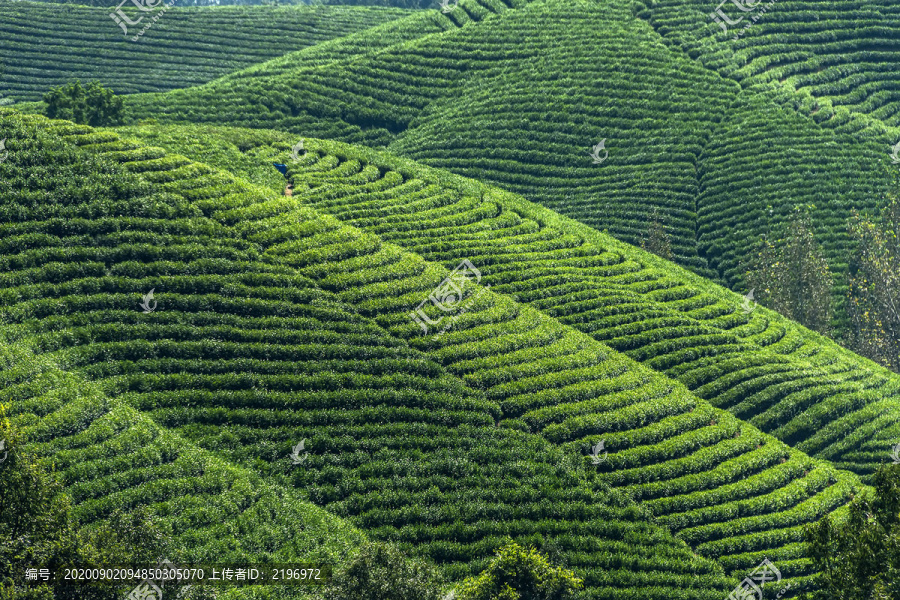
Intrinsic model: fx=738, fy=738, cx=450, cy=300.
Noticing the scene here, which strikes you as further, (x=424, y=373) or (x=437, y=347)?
(x=437, y=347)

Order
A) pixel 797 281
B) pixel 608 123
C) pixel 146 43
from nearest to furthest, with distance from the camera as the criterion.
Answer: pixel 797 281, pixel 608 123, pixel 146 43

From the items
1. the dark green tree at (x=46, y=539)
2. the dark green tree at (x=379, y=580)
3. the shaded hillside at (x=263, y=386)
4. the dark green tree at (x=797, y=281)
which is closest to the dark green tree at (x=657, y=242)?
the dark green tree at (x=797, y=281)

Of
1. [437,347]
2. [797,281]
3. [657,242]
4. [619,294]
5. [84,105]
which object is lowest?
[797,281]

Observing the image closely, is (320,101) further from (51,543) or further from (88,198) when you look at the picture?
(51,543)

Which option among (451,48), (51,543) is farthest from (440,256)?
(451,48)

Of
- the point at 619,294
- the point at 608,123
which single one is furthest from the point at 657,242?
the point at 608,123

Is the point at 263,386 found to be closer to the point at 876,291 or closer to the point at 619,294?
the point at 619,294

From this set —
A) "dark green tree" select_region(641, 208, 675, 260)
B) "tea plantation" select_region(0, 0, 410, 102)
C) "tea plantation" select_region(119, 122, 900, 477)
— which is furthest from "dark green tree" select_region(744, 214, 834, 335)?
"tea plantation" select_region(0, 0, 410, 102)

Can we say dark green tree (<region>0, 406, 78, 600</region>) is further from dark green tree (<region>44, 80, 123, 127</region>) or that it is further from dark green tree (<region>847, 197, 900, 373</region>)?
dark green tree (<region>847, 197, 900, 373</region>)
